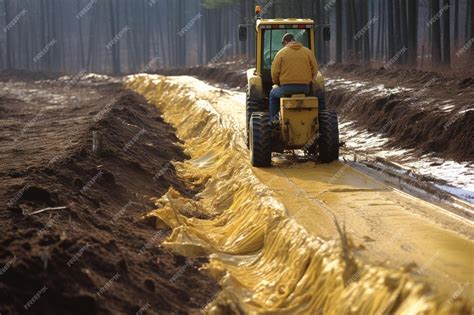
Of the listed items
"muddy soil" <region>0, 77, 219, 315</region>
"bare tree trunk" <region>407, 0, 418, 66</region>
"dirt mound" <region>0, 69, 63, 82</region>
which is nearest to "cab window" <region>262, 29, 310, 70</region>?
"muddy soil" <region>0, 77, 219, 315</region>

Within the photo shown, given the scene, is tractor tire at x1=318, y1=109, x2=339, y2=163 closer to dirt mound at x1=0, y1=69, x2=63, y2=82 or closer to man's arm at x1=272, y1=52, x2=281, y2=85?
man's arm at x1=272, y1=52, x2=281, y2=85

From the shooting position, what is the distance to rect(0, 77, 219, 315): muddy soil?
559cm

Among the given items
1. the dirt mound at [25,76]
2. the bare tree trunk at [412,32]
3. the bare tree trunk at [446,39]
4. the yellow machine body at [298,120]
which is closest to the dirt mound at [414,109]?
the yellow machine body at [298,120]

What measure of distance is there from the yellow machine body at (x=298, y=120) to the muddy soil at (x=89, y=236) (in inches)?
81.4

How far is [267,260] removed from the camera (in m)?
7.72

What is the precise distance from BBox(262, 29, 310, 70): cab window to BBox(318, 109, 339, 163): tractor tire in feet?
7.90

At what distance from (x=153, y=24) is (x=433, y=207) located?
362 ft

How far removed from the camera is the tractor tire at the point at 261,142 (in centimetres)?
1248

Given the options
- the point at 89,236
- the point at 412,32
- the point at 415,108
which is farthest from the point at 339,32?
the point at 89,236

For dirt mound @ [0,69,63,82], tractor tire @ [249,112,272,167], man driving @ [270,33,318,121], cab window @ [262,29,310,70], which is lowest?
dirt mound @ [0,69,63,82]

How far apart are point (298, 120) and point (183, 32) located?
7027cm

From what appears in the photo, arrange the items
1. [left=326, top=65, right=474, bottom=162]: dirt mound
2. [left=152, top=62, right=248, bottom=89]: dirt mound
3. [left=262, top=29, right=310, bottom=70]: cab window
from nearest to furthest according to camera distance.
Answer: [left=326, top=65, right=474, bottom=162]: dirt mound < [left=262, top=29, right=310, bottom=70]: cab window < [left=152, top=62, right=248, bottom=89]: dirt mound

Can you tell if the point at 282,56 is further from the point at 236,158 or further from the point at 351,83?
the point at 351,83

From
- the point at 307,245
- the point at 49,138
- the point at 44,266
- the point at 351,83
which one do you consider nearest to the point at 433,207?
the point at 307,245
